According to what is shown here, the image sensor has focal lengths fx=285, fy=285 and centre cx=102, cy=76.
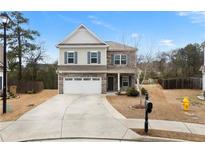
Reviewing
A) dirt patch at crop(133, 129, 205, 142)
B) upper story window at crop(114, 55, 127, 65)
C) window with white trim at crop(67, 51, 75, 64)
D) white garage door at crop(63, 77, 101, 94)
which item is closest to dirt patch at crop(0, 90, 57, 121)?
white garage door at crop(63, 77, 101, 94)

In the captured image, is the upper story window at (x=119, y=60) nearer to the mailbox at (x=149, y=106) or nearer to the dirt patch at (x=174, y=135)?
the mailbox at (x=149, y=106)

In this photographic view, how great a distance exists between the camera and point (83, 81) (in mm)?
9047

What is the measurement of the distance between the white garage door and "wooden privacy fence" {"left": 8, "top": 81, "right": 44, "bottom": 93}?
1.17 metres

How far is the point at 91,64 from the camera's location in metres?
11.3

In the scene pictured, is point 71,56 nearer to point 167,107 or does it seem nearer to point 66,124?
point 66,124

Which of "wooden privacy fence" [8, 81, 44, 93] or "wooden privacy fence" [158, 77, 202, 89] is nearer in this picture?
"wooden privacy fence" [8, 81, 44, 93]

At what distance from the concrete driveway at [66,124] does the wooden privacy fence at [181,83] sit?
65.9 inches

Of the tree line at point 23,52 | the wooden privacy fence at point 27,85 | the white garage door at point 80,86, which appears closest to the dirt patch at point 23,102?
the wooden privacy fence at point 27,85

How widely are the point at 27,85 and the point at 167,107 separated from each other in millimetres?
3489

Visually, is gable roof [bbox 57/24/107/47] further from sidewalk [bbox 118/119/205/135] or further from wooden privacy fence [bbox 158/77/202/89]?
sidewalk [bbox 118/119/205/135]

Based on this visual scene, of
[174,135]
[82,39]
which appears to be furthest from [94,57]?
[174,135]

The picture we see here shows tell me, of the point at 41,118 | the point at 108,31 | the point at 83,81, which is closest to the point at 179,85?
the point at 108,31

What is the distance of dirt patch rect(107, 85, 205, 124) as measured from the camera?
22.0ft
